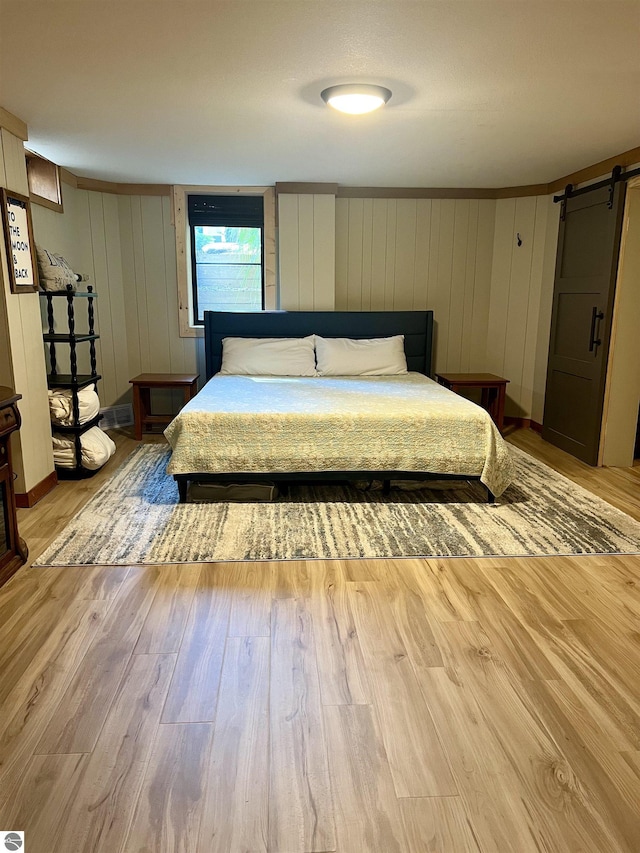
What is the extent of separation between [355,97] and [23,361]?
2.44m

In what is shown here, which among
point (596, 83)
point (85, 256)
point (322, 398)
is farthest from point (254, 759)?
point (85, 256)

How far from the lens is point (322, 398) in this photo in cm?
408

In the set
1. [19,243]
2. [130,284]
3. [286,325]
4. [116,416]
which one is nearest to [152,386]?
[116,416]

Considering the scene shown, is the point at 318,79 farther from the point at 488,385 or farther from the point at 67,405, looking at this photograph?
the point at 488,385

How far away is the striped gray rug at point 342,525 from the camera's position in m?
3.07

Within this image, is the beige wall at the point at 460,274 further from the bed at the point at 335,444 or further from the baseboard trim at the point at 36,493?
the baseboard trim at the point at 36,493

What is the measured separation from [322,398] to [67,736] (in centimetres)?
270

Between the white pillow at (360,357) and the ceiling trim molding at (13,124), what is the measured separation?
2755 mm

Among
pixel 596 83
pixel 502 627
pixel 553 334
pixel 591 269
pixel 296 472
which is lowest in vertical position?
pixel 502 627

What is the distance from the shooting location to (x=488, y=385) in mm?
5383

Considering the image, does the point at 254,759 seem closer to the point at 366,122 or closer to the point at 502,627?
the point at 502,627

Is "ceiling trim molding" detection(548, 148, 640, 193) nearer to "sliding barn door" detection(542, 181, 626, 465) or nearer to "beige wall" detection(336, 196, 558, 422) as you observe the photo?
"sliding barn door" detection(542, 181, 626, 465)

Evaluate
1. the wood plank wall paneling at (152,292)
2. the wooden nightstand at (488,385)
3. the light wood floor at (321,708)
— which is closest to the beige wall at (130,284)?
the wood plank wall paneling at (152,292)

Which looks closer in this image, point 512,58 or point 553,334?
point 512,58
